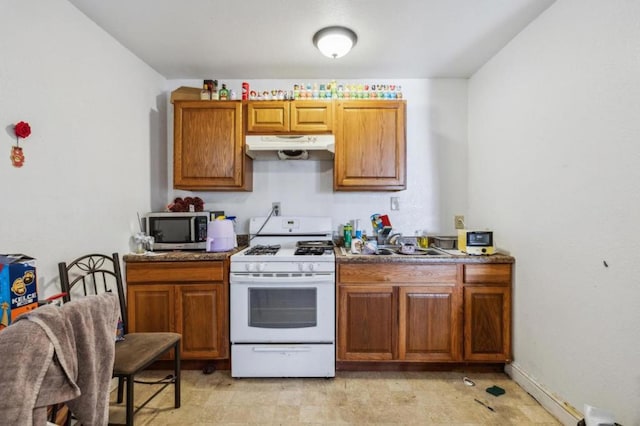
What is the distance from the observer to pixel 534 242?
2004 millimetres

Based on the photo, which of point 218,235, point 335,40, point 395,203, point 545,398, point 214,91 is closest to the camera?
point 545,398

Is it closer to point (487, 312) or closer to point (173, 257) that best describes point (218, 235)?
point (173, 257)

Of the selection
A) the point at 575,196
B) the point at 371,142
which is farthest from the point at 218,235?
the point at 575,196

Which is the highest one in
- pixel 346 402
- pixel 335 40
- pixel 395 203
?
pixel 335 40

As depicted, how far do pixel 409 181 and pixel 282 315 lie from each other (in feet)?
Result: 5.69

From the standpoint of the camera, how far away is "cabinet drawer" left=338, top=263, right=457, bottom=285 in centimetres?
225

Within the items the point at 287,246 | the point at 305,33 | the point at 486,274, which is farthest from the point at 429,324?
the point at 305,33

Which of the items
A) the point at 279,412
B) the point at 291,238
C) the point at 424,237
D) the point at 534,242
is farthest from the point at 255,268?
the point at 534,242

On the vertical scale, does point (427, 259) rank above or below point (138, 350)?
above

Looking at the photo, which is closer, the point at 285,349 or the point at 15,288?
the point at 15,288

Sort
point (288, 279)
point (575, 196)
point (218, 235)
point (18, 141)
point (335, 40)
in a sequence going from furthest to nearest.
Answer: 1. point (218, 235)
2. point (288, 279)
3. point (335, 40)
4. point (575, 196)
5. point (18, 141)

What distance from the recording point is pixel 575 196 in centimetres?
168

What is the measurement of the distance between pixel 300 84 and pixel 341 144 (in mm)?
796

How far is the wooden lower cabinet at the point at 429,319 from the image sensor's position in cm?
224
